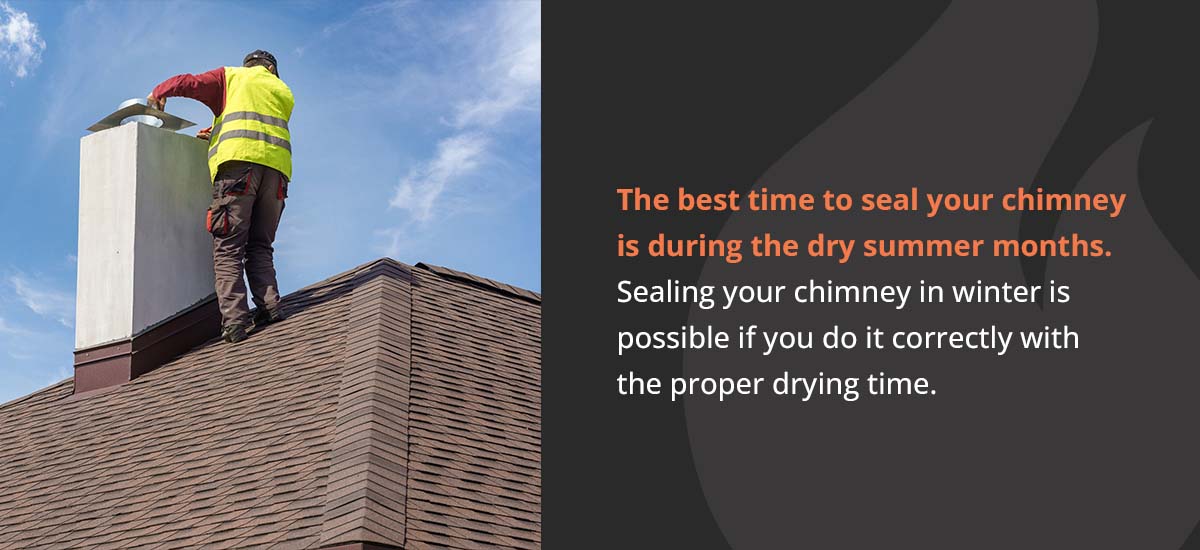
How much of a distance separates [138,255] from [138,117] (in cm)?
122

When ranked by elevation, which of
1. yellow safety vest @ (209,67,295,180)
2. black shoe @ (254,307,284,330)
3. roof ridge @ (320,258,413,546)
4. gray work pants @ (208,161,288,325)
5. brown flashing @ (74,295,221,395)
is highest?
yellow safety vest @ (209,67,295,180)

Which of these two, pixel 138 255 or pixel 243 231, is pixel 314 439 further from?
pixel 138 255

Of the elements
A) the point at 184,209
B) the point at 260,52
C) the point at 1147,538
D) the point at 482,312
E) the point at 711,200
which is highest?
the point at 260,52

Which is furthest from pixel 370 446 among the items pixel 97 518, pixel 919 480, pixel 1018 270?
pixel 1018 270

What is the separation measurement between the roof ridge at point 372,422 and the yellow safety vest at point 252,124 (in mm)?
1367

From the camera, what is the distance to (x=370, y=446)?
7.32 metres

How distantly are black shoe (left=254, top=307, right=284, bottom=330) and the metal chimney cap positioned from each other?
1.71 m

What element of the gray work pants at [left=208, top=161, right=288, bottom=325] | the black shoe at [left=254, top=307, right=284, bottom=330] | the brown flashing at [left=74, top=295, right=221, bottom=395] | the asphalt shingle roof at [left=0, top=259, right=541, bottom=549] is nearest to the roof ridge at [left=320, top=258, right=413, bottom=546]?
the asphalt shingle roof at [left=0, top=259, right=541, bottom=549]

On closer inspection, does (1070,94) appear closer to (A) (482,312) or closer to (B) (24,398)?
(A) (482,312)

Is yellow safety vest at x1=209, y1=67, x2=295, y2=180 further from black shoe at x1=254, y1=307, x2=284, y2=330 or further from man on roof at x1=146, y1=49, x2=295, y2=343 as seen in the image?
black shoe at x1=254, y1=307, x2=284, y2=330

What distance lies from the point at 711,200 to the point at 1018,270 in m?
1.50

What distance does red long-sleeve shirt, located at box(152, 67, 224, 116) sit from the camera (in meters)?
10.3

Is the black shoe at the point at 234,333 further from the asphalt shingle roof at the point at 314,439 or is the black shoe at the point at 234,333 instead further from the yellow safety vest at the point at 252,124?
the yellow safety vest at the point at 252,124

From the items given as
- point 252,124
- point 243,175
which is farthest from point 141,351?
point 252,124
